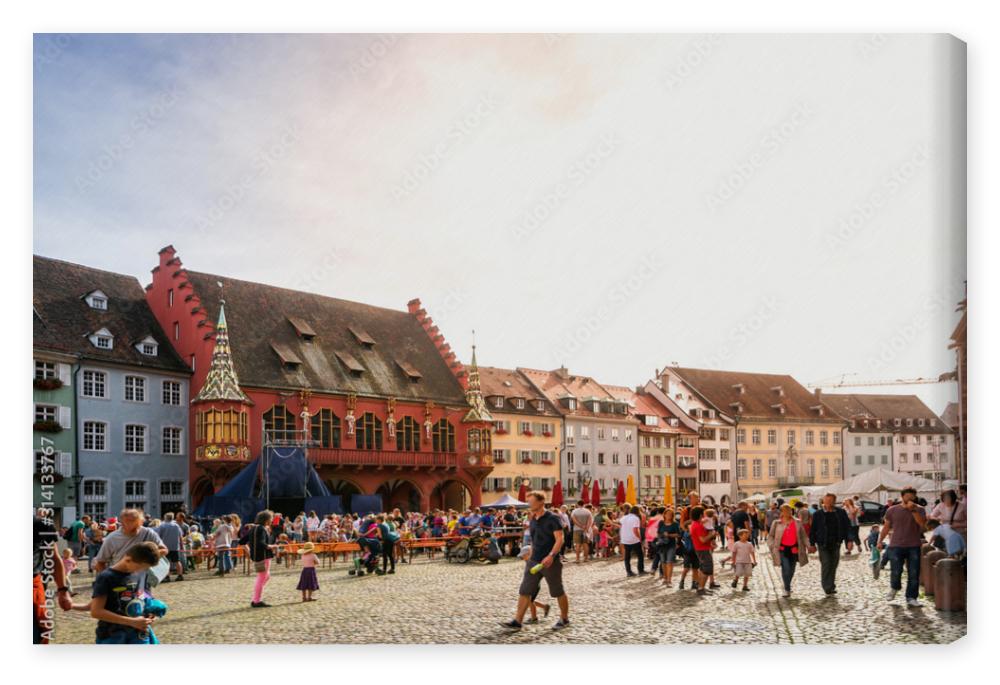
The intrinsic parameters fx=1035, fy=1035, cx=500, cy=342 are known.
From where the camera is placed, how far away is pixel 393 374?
28.1 metres

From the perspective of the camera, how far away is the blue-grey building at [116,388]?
1459cm

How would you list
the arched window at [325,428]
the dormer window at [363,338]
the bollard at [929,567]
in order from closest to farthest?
the bollard at [929,567] < the arched window at [325,428] < the dormer window at [363,338]

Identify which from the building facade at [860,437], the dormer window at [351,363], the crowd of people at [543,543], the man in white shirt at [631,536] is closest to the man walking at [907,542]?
the crowd of people at [543,543]

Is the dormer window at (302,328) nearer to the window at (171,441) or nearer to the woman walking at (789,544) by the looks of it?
the window at (171,441)

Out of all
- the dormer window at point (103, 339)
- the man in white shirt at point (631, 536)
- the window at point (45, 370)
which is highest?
the dormer window at point (103, 339)

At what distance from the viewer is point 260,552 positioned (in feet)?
47.4

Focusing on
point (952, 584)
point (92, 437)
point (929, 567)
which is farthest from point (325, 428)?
point (952, 584)

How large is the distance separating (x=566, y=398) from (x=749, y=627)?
54.4 ft

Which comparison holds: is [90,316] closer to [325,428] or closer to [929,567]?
[325,428]

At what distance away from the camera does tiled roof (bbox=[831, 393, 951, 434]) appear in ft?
42.9

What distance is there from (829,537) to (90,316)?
37.9 feet

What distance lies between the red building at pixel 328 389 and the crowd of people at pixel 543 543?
1.55m

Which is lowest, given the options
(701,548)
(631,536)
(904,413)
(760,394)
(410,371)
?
(631,536)

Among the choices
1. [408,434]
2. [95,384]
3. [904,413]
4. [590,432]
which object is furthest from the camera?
[590,432]
